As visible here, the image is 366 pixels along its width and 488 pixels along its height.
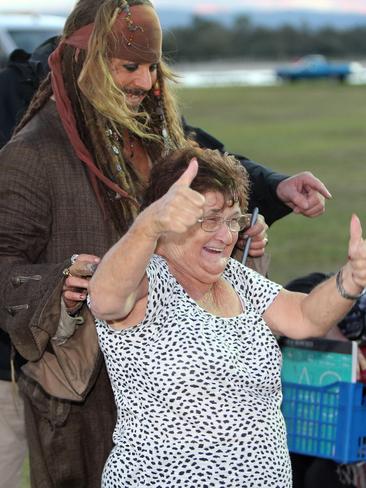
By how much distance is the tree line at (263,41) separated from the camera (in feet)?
318

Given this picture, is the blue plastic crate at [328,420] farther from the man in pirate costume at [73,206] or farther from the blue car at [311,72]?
the blue car at [311,72]

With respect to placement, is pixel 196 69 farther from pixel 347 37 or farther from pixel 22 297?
pixel 22 297

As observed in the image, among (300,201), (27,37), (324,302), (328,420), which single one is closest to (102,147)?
(300,201)

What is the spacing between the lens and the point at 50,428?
4.00 m

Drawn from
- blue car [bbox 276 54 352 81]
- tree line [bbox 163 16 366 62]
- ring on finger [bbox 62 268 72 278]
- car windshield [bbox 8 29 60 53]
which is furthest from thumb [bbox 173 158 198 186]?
tree line [bbox 163 16 366 62]

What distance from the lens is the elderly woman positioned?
3.29 m

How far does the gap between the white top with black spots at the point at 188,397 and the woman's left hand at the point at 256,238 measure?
66 centimetres

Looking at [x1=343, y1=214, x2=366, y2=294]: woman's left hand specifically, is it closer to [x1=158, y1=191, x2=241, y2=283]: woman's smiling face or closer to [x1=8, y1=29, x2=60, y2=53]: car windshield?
[x1=158, y1=191, x2=241, y2=283]: woman's smiling face

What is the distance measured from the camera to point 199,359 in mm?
3277

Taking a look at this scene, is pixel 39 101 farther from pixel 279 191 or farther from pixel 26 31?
pixel 26 31

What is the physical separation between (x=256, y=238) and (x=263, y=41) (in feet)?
329

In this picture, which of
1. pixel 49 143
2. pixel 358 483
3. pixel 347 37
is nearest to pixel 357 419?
pixel 358 483

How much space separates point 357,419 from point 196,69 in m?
69.6

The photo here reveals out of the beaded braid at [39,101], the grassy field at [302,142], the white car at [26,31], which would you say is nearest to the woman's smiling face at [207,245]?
the beaded braid at [39,101]
